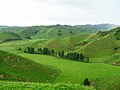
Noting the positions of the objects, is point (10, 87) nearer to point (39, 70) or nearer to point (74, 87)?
point (74, 87)

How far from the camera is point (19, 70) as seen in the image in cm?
8762

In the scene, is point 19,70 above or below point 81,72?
above

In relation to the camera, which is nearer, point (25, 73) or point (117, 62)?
point (25, 73)

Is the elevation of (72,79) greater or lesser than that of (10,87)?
lesser

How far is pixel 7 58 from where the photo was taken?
305 ft

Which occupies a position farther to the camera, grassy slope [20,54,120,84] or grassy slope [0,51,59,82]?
grassy slope [20,54,120,84]

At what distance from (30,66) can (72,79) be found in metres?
20.1

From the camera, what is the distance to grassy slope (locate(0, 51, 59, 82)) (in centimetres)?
7765

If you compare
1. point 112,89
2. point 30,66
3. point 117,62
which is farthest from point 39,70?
point 117,62

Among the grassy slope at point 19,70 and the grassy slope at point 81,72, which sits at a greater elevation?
the grassy slope at point 19,70

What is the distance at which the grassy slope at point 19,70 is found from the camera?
255 feet

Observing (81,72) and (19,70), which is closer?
(19,70)

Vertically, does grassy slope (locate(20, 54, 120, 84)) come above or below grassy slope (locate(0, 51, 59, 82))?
below

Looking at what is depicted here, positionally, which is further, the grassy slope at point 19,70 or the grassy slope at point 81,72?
the grassy slope at point 81,72
